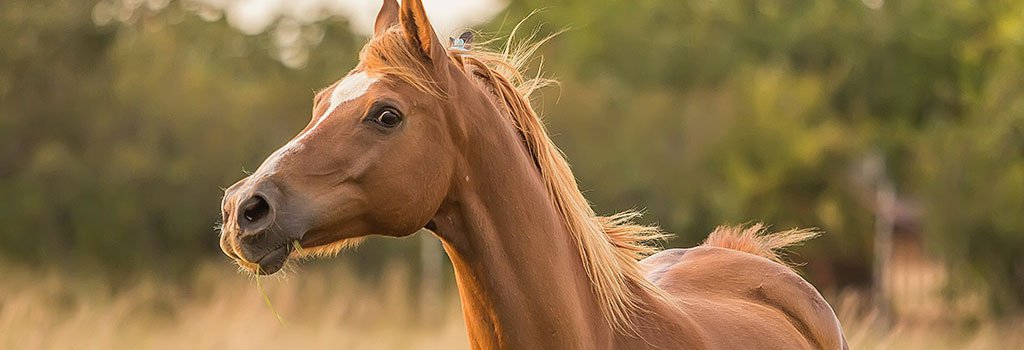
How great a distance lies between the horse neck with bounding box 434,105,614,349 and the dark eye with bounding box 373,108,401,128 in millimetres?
258

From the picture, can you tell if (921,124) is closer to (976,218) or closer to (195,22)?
(976,218)

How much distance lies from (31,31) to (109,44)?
1313mm

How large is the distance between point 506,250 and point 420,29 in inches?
25.8

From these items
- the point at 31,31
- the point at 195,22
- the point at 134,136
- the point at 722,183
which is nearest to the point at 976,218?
the point at 722,183

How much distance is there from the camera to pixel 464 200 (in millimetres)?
3775

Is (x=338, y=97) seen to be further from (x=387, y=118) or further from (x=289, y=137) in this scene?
(x=289, y=137)

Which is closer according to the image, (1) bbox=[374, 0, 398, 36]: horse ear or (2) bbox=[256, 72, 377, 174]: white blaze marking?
(2) bbox=[256, 72, 377, 174]: white blaze marking

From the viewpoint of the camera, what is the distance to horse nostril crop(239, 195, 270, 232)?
3387mm

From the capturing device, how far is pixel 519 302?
12.6 ft

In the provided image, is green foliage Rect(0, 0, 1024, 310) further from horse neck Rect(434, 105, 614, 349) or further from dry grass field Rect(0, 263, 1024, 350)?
horse neck Rect(434, 105, 614, 349)

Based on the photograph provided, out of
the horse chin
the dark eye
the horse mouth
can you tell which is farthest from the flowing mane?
the horse mouth

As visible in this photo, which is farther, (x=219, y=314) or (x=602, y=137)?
(x=602, y=137)

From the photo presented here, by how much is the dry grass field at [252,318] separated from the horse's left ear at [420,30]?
4511 millimetres

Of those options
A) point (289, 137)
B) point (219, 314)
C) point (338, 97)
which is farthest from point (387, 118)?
point (289, 137)
